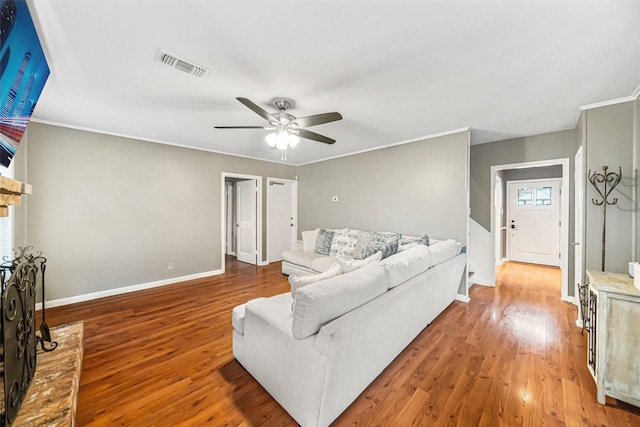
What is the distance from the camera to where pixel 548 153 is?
12.0ft

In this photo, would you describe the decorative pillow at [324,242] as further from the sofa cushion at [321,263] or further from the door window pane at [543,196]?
Result: the door window pane at [543,196]

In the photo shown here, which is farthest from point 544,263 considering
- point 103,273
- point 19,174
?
point 19,174

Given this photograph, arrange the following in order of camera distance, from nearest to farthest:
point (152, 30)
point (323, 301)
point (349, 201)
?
point (323, 301), point (152, 30), point (349, 201)

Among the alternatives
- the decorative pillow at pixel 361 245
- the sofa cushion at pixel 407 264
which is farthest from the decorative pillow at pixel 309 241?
the sofa cushion at pixel 407 264

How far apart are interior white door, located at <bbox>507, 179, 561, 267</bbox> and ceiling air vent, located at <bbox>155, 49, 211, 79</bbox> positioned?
6743 millimetres

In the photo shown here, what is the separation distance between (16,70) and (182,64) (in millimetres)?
924

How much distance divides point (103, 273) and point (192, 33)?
3748mm

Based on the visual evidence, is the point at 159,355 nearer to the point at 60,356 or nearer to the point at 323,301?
the point at 60,356

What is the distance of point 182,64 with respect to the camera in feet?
6.39

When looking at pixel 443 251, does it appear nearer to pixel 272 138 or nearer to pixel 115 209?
pixel 272 138

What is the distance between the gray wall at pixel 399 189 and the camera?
3646mm

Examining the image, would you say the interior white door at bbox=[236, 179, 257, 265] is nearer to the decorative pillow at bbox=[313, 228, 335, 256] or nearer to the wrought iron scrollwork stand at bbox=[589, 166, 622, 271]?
the decorative pillow at bbox=[313, 228, 335, 256]

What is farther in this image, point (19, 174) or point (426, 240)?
point (426, 240)

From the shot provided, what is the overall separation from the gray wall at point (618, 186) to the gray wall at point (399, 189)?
3.99 ft
